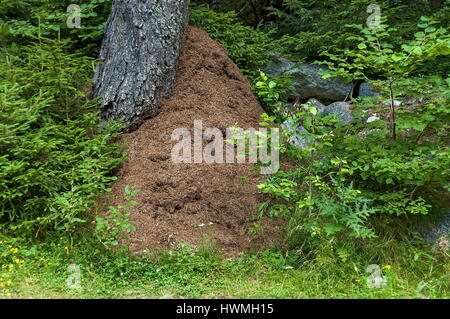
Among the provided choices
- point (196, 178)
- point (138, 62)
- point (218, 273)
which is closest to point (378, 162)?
point (218, 273)

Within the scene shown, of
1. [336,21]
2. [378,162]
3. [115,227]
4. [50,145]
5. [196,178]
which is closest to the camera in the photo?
[378,162]

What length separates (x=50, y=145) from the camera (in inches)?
177

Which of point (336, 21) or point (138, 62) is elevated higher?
point (336, 21)

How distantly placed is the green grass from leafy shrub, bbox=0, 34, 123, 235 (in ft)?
1.25

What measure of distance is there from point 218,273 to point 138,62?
2.89 metres

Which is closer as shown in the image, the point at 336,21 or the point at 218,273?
the point at 218,273

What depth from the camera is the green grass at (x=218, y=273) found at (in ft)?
11.6

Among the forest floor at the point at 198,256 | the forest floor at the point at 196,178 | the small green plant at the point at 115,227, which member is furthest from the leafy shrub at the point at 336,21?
the small green plant at the point at 115,227

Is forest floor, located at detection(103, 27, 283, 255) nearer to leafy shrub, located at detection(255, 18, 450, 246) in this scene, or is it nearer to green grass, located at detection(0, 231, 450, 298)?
green grass, located at detection(0, 231, 450, 298)

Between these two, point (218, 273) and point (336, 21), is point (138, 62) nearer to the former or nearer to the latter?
point (218, 273)

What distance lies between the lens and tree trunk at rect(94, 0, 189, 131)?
536 cm

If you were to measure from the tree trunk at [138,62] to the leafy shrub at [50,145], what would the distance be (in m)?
0.27
